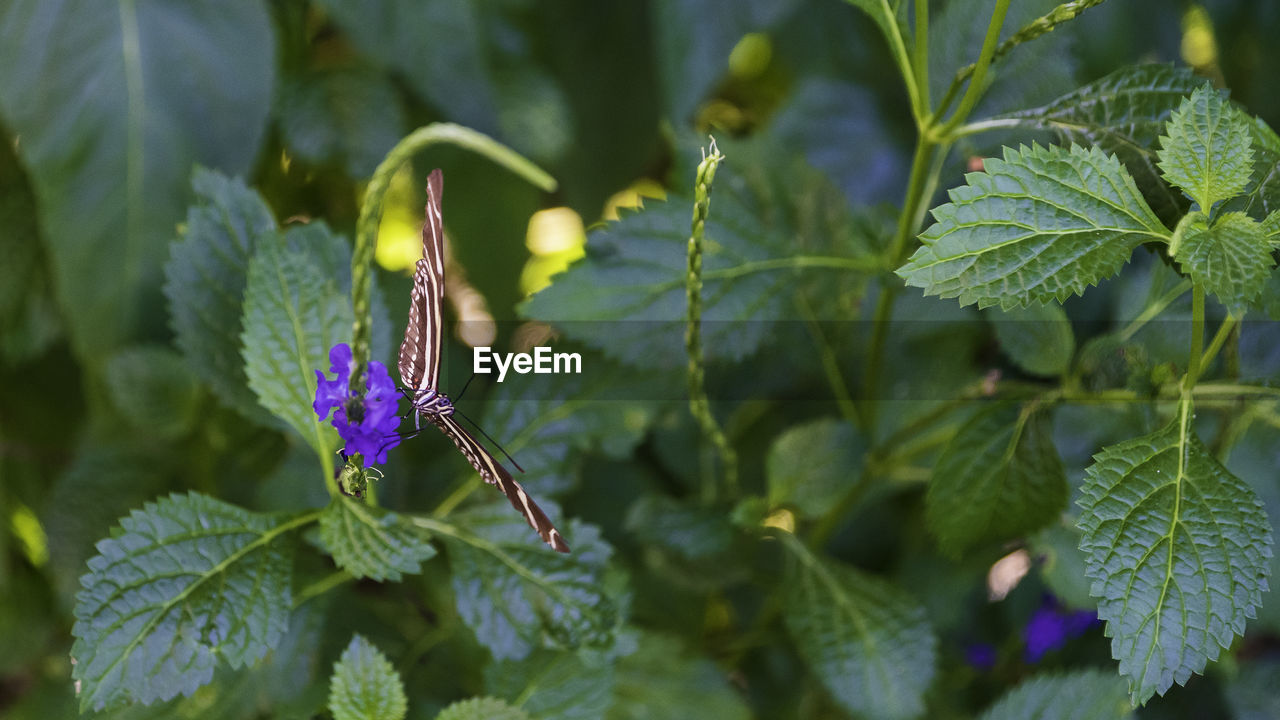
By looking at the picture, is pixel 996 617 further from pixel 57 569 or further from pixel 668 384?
pixel 57 569

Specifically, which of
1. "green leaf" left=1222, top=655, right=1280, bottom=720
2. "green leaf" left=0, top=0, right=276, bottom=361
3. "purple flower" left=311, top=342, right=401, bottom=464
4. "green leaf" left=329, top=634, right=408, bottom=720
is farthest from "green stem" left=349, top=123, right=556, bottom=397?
"green leaf" left=1222, top=655, right=1280, bottom=720

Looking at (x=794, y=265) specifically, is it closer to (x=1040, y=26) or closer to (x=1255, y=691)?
(x=1040, y=26)

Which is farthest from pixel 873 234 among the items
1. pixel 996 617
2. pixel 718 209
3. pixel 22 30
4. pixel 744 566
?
pixel 22 30

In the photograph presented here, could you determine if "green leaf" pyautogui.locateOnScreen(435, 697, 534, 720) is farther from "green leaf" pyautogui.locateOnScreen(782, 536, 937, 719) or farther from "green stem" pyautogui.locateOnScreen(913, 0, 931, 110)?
"green stem" pyautogui.locateOnScreen(913, 0, 931, 110)

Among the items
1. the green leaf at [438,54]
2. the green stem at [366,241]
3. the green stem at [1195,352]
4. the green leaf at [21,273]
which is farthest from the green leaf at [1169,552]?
the green leaf at [21,273]

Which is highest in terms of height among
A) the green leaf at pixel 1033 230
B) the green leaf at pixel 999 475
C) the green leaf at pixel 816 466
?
the green leaf at pixel 1033 230

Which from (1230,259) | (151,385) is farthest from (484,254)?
(1230,259)

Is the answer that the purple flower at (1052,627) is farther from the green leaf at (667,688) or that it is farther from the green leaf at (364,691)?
the green leaf at (364,691)
